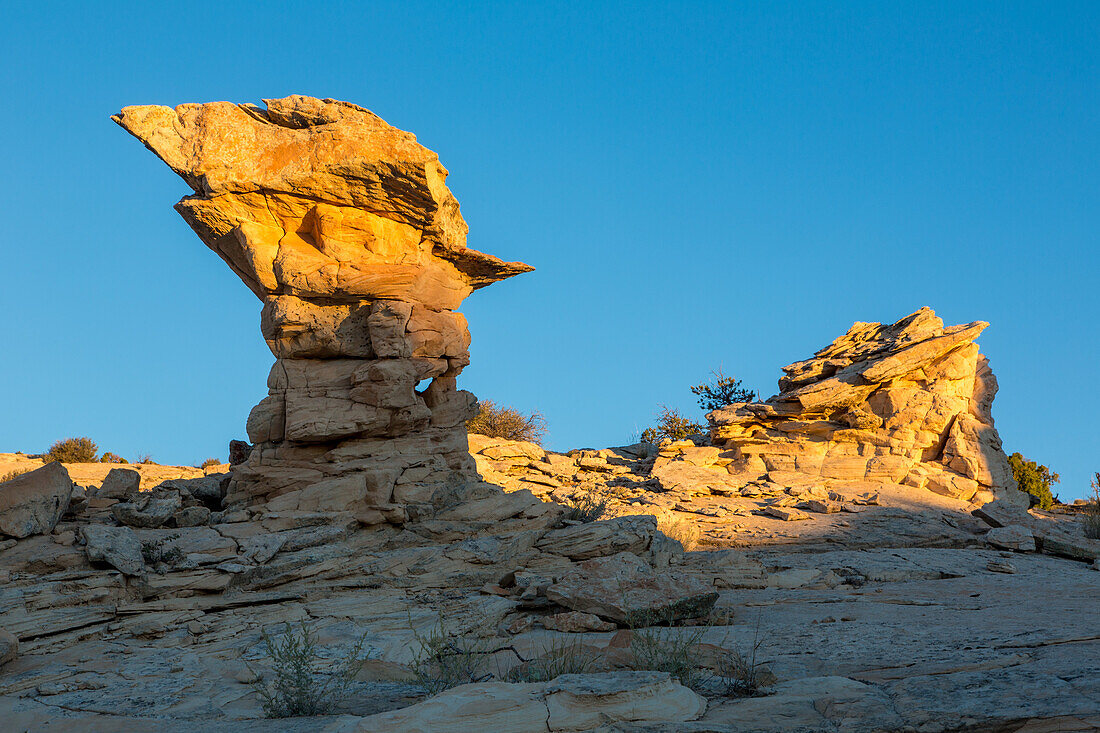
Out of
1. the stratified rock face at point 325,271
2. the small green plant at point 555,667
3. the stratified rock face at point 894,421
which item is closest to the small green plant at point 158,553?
the stratified rock face at point 325,271

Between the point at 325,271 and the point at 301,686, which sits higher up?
the point at 325,271

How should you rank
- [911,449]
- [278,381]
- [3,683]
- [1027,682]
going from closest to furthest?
[1027,682]
[3,683]
[278,381]
[911,449]

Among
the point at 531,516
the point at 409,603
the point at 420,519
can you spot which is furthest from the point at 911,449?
the point at 409,603

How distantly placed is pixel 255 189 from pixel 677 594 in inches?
370

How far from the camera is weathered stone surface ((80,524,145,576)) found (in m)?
10.2

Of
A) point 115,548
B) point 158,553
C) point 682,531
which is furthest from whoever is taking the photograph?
point 682,531

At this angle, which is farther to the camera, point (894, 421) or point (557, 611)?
point (894, 421)

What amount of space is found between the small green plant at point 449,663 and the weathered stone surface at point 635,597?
118cm

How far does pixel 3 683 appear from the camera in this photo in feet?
24.8

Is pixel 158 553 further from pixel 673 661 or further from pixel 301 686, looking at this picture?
pixel 673 661

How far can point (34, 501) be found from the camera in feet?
36.8

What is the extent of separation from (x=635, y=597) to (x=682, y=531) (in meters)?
6.80

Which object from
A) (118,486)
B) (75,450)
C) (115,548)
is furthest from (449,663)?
(75,450)

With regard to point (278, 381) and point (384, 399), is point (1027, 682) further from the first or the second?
point (278, 381)
